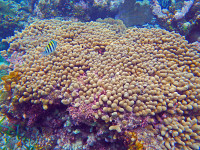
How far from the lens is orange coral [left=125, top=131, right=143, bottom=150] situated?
7.46ft

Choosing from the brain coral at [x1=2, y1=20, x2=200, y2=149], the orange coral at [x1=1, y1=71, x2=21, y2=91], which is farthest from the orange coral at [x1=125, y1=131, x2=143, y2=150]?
the orange coral at [x1=1, y1=71, x2=21, y2=91]

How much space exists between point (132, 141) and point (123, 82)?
1216 millimetres

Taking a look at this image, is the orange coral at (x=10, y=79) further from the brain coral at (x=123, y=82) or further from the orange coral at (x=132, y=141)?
the orange coral at (x=132, y=141)

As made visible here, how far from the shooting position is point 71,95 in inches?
109

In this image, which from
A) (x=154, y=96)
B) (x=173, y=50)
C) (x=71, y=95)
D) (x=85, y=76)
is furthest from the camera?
(x=173, y=50)

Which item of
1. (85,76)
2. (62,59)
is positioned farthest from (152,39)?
(62,59)

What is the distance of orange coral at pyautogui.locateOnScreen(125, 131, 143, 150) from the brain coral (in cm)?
13

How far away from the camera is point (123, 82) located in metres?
2.67

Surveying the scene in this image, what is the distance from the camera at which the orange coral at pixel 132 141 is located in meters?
2.27

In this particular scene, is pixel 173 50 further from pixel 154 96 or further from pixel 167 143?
pixel 167 143

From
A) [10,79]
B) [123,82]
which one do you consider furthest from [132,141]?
[10,79]

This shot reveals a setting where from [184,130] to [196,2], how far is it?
6.93 m

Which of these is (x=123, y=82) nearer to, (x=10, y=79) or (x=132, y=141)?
(x=132, y=141)

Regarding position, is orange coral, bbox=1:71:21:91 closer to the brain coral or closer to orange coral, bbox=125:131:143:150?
the brain coral
